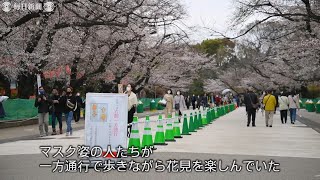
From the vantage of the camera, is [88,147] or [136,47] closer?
[88,147]

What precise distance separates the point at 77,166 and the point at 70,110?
877 cm

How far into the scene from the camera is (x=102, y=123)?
956 centimetres

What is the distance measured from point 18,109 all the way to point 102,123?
51.8 ft

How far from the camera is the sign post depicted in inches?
376

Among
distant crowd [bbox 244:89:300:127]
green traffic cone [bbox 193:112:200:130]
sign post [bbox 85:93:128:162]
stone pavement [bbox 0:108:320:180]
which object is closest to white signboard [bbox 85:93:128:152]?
sign post [bbox 85:93:128:162]

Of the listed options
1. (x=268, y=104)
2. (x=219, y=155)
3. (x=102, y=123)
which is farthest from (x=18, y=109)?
(x=102, y=123)

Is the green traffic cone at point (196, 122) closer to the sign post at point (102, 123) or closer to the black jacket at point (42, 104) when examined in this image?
the black jacket at point (42, 104)

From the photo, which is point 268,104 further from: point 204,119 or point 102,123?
point 102,123

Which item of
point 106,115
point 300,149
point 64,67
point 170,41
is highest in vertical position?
point 170,41

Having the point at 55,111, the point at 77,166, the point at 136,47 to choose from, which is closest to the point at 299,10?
the point at 136,47

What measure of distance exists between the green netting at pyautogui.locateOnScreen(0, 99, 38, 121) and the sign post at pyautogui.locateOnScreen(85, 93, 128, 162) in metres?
14.6

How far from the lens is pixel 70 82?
3177 centimetres

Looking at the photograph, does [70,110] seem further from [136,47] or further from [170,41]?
[170,41]

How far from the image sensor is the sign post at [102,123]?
9.55m
